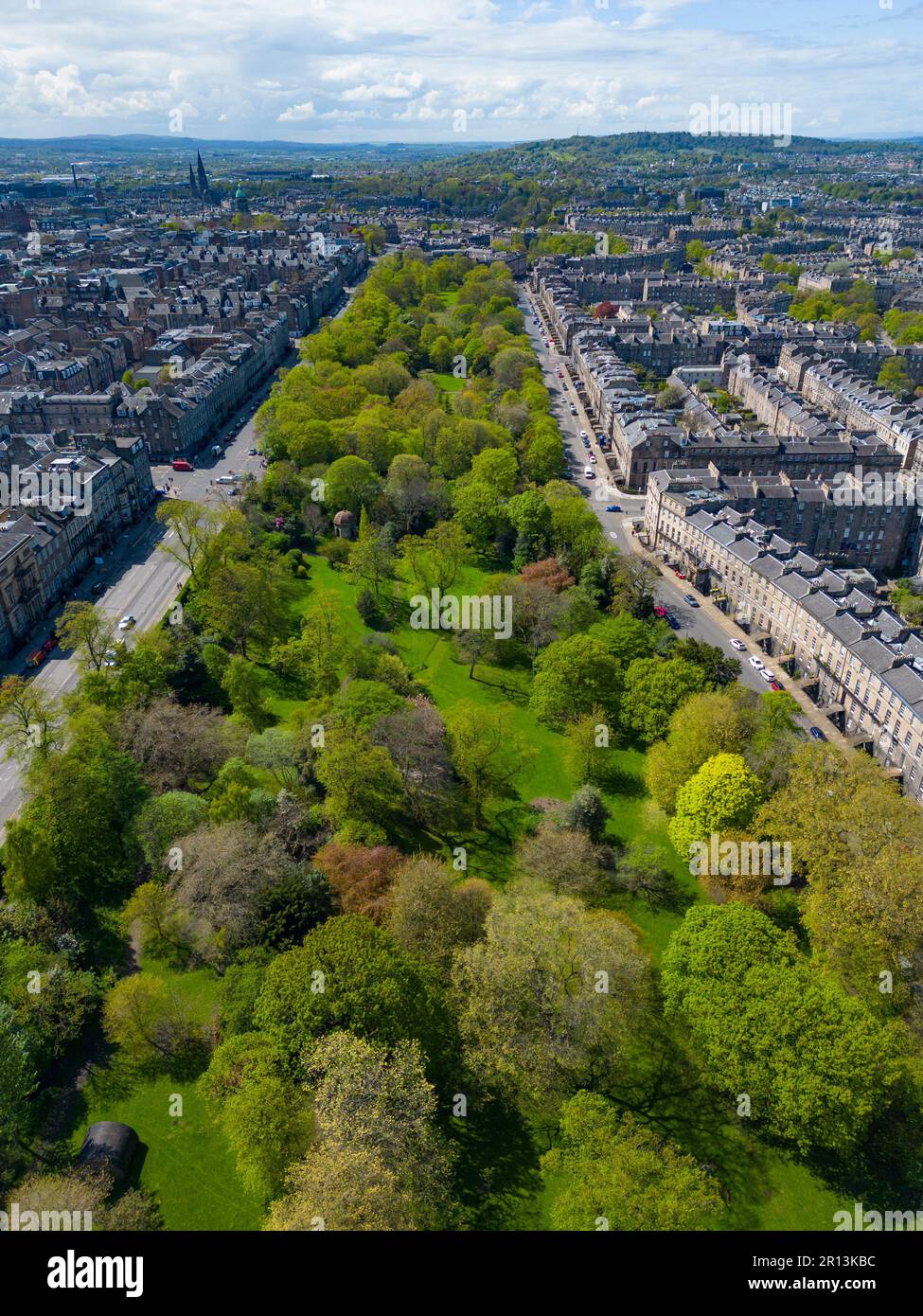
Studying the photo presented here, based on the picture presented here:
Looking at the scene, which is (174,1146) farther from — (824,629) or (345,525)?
(345,525)

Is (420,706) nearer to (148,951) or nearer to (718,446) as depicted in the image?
(148,951)

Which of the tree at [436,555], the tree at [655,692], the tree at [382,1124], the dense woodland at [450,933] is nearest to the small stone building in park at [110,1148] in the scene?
the dense woodland at [450,933]

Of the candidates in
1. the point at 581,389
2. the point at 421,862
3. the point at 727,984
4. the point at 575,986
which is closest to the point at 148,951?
the point at 421,862

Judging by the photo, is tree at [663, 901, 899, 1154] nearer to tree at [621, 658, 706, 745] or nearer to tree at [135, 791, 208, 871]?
tree at [621, 658, 706, 745]

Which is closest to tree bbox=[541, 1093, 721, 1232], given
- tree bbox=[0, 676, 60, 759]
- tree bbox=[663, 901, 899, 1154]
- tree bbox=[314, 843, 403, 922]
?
tree bbox=[663, 901, 899, 1154]

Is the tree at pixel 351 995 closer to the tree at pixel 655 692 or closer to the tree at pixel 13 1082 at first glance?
Result: the tree at pixel 13 1082

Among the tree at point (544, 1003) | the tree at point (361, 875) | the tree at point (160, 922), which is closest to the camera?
the tree at point (544, 1003)
